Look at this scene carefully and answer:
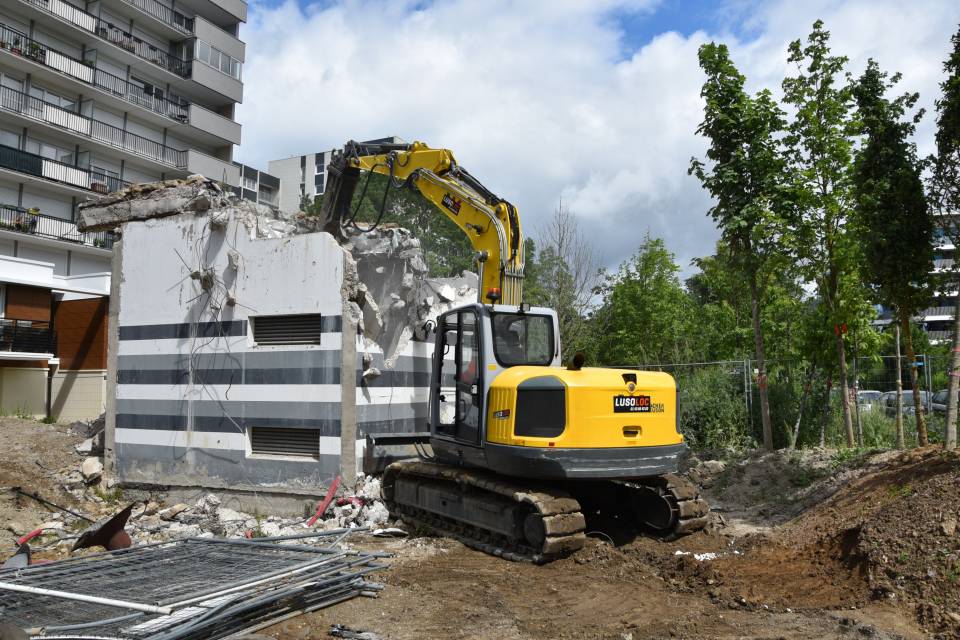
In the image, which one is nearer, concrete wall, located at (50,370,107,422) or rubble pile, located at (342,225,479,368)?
rubble pile, located at (342,225,479,368)

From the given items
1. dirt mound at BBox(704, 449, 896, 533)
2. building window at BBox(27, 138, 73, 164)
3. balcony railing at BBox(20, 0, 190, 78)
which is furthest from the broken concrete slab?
balcony railing at BBox(20, 0, 190, 78)

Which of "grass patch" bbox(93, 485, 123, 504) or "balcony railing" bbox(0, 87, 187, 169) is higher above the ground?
"balcony railing" bbox(0, 87, 187, 169)

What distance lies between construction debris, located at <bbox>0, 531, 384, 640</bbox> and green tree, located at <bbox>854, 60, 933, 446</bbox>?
8306 millimetres

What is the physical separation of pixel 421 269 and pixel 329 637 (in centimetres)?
728

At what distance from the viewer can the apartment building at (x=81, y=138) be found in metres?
20.9

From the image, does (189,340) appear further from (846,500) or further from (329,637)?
(846,500)

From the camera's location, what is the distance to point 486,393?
28.5ft

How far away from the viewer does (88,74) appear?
1228 inches

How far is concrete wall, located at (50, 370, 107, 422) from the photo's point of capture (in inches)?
786

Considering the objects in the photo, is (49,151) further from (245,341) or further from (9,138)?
(245,341)

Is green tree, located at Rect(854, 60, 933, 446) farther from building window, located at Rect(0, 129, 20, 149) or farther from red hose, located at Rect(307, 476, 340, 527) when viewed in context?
building window, located at Rect(0, 129, 20, 149)

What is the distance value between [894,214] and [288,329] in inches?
358

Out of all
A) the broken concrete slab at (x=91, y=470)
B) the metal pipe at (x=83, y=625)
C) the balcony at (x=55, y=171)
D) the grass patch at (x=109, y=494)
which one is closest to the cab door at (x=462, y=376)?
the metal pipe at (x=83, y=625)

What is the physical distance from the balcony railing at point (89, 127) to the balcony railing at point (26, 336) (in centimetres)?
1126
